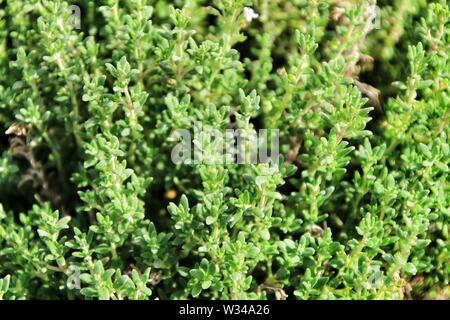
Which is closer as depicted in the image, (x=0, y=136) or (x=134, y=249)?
(x=134, y=249)

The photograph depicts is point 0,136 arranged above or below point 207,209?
above

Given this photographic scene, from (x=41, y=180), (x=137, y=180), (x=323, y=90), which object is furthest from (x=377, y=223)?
(x=41, y=180)

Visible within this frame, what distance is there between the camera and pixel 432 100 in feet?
8.52

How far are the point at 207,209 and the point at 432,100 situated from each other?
893mm

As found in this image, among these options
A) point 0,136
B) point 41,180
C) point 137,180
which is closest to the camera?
point 137,180

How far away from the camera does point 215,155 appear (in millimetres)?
2391

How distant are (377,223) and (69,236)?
1.18 metres

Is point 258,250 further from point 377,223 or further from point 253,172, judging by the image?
point 377,223

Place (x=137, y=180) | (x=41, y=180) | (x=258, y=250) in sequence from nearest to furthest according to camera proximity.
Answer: (x=258, y=250) < (x=137, y=180) < (x=41, y=180)

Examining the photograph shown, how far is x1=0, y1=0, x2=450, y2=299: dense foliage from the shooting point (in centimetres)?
242

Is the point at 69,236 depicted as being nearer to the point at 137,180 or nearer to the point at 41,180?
the point at 41,180

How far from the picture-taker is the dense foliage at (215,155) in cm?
242
